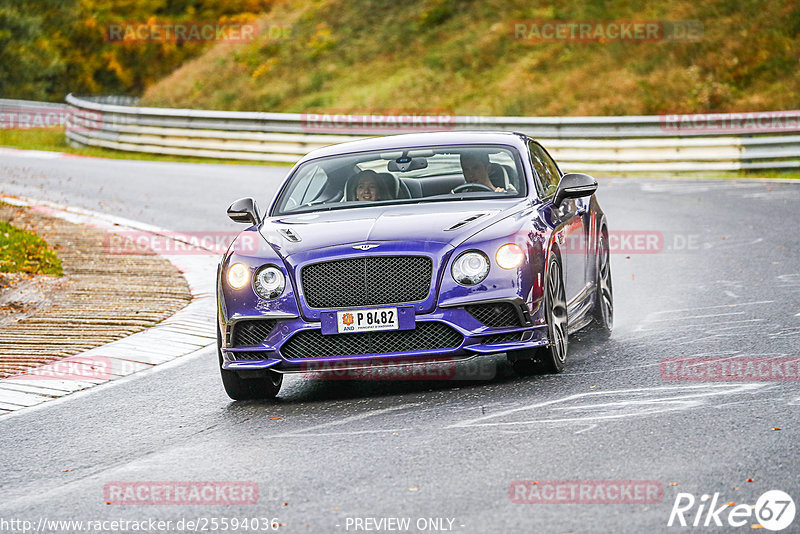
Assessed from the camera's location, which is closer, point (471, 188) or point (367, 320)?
point (367, 320)

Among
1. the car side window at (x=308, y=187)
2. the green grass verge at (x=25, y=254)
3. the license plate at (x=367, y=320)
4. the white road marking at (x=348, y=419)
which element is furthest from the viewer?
the green grass verge at (x=25, y=254)

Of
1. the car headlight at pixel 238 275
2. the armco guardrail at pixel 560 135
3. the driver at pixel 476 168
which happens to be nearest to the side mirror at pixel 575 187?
the driver at pixel 476 168

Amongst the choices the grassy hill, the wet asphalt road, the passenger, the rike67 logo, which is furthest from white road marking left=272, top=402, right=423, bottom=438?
the grassy hill

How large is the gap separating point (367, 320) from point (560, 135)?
17406mm

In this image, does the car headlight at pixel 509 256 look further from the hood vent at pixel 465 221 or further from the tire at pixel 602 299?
the tire at pixel 602 299

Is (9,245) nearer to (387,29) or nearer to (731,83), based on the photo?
(731,83)

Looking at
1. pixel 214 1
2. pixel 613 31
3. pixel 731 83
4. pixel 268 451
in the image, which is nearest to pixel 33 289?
pixel 268 451

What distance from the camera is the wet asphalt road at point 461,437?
535 cm

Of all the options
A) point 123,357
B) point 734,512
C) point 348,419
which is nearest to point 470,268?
point 348,419

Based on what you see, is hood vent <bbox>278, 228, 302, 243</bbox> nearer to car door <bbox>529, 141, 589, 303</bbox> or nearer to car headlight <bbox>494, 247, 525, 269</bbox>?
car headlight <bbox>494, 247, 525, 269</bbox>

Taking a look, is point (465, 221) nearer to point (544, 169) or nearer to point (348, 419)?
point (348, 419)

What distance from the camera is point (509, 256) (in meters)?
7.60

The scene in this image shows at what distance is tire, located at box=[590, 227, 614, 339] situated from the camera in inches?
380

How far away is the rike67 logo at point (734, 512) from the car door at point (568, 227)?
340 cm
